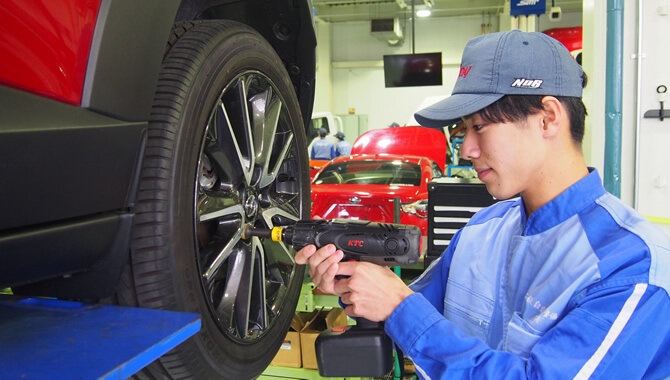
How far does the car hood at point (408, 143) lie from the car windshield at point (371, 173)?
87.4 inches

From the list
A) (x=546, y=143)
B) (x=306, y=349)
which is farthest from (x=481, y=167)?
(x=306, y=349)

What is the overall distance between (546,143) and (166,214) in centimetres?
85

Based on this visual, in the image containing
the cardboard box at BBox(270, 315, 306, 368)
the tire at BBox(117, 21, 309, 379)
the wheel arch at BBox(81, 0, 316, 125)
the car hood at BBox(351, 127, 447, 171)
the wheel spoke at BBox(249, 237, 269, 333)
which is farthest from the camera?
the car hood at BBox(351, 127, 447, 171)

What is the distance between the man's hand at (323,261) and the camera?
1459mm

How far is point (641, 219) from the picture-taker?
1.30 meters

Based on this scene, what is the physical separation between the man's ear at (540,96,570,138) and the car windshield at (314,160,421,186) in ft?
16.5

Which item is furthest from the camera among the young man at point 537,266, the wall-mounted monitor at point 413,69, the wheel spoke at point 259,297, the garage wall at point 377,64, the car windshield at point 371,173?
the garage wall at point 377,64

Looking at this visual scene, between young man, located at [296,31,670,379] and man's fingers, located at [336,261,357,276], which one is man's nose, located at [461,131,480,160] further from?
man's fingers, located at [336,261,357,276]

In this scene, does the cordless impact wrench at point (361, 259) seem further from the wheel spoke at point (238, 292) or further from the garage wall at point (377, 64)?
the garage wall at point (377, 64)

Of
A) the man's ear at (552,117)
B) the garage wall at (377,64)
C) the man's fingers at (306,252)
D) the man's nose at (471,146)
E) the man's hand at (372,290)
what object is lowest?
the man's hand at (372,290)

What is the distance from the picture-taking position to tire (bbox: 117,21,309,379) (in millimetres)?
1237

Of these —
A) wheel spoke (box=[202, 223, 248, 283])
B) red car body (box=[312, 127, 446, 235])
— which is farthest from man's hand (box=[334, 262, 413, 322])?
red car body (box=[312, 127, 446, 235])

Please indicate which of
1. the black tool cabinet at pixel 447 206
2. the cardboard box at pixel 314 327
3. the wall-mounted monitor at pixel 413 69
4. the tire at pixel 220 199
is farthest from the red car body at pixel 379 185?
the wall-mounted monitor at pixel 413 69

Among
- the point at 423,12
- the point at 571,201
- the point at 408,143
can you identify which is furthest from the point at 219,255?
the point at 423,12
